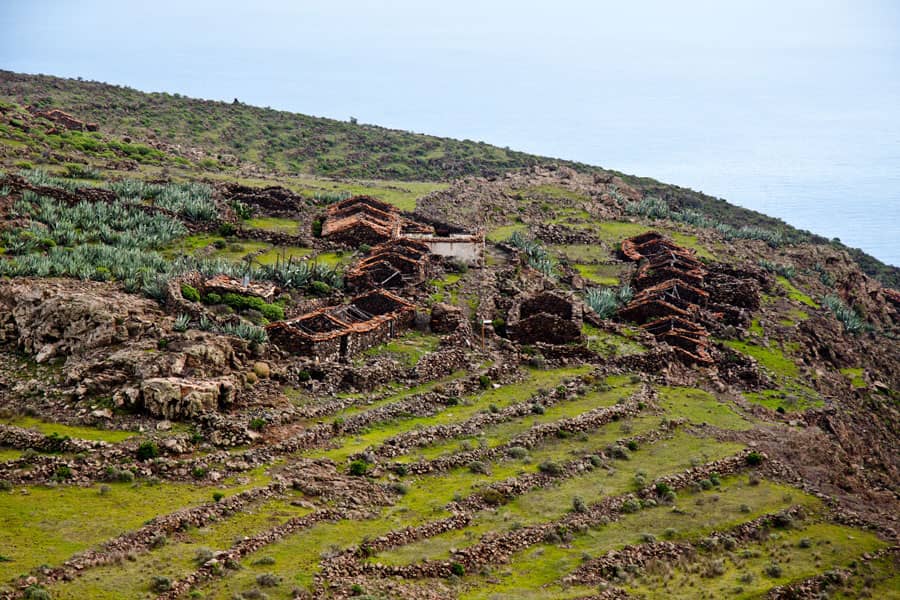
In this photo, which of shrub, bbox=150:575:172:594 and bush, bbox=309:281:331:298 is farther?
bush, bbox=309:281:331:298

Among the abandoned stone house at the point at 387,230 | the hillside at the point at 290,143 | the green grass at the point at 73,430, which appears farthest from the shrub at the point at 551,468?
the hillside at the point at 290,143

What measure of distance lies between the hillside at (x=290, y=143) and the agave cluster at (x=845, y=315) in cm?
3972

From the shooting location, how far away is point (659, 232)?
6925 cm

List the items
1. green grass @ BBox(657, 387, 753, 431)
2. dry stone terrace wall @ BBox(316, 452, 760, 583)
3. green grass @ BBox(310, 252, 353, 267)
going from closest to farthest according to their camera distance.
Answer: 1. dry stone terrace wall @ BBox(316, 452, 760, 583)
2. green grass @ BBox(657, 387, 753, 431)
3. green grass @ BBox(310, 252, 353, 267)

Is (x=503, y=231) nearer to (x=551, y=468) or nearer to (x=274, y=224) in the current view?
(x=274, y=224)

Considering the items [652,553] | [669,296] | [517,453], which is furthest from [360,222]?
[652,553]

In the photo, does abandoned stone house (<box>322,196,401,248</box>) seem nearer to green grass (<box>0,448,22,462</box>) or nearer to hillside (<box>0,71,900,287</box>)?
hillside (<box>0,71,900,287</box>)

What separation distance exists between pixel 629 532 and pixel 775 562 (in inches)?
165

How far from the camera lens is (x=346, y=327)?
118 feet

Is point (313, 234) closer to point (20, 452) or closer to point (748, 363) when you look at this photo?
point (748, 363)

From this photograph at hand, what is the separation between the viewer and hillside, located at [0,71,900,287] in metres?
98.6

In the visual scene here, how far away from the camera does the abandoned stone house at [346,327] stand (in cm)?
3412

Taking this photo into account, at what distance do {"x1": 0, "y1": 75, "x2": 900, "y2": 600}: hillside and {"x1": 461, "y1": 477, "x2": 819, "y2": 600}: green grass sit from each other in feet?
0.33

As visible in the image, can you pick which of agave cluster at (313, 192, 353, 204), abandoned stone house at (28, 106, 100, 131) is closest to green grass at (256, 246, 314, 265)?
agave cluster at (313, 192, 353, 204)
